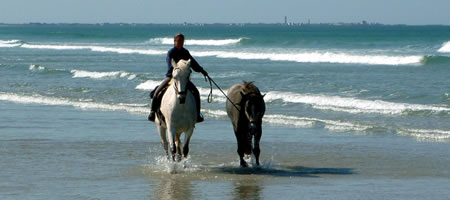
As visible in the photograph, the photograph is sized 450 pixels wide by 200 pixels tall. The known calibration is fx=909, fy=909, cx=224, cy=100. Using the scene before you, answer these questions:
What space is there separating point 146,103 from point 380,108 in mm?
6213

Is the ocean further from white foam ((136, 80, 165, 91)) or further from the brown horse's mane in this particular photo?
white foam ((136, 80, 165, 91))

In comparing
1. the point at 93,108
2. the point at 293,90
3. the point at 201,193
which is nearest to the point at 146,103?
the point at 93,108

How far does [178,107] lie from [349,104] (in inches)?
434

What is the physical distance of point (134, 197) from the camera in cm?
1038

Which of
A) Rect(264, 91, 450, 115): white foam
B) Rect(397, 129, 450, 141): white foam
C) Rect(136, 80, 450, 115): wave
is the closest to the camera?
Rect(397, 129, 450, 141): white foam

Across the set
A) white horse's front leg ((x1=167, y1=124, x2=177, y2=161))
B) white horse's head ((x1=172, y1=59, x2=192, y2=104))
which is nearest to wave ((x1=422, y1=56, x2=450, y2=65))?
white horse's front leg ((x1=167, y1=124, x2=177, y2=161))

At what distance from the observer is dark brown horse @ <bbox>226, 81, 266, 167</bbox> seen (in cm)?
1250

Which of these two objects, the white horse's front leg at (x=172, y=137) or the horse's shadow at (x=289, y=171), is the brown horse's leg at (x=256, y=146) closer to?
the horse's shadow at (x=289, y=171)

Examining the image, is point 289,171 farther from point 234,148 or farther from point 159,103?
point 234,148

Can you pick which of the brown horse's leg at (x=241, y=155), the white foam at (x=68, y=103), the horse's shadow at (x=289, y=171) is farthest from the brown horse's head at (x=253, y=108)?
the white foam at (x=68, y=103)

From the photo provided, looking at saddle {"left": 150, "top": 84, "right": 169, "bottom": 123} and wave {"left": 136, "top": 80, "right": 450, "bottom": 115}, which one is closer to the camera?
saddle {"left": 150, "top": 84, "right": 169, "bottom": 123}

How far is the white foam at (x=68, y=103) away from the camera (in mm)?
21891

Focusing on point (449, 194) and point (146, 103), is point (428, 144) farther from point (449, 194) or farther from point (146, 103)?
point (146, 103)

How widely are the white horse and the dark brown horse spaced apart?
721mm
